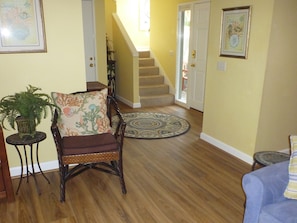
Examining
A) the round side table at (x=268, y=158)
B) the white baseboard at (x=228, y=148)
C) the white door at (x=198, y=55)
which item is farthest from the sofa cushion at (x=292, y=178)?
the white door at (x=198, y=55)

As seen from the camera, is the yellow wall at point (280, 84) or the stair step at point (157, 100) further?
the stair step at point (157, 100)

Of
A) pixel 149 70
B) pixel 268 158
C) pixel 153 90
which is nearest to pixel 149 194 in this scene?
pixel 268 158

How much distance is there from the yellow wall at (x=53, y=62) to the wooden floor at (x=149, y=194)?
2.11 feet

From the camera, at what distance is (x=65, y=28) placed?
284 cm

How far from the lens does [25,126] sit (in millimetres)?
2506

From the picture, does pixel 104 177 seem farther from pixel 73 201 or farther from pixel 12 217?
pixel 12 217

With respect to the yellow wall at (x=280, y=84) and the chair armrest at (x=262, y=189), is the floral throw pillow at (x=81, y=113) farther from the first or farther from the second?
the yellow wall at (x=280, y=84)

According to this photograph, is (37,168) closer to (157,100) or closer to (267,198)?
(267,198)

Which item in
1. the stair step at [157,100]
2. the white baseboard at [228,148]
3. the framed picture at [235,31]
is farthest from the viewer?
the stair step at [157,100]

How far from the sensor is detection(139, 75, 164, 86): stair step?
6449 millimetres

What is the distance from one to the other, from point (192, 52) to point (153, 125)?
190 centimetres

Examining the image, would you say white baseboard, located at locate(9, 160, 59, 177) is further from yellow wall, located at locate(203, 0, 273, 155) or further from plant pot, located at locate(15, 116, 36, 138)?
yellow wall, located at locate(203, 0, 273, 155)

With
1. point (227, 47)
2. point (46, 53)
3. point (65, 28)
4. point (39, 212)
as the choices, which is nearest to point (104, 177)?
point (39, 212)

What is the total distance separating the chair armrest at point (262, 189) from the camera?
5.67 feet
